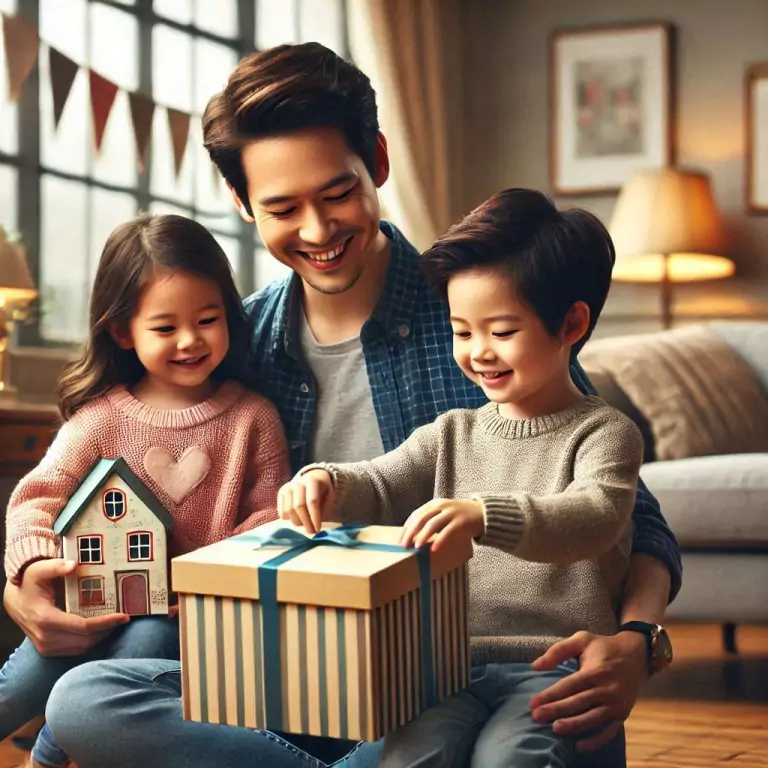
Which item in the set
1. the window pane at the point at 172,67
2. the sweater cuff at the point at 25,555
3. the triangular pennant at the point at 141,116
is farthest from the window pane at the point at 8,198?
the sweater cuff at the point at 25,555

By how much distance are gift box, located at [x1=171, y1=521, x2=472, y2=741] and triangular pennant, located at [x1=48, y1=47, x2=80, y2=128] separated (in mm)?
2151

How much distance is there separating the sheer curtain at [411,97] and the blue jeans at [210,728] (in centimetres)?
358

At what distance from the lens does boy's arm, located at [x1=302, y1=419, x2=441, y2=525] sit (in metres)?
1.49

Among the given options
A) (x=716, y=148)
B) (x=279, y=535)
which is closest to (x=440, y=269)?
(x=279, y=535)

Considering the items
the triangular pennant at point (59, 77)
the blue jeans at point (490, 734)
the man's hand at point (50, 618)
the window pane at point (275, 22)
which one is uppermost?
the window pane at point (275, 22)

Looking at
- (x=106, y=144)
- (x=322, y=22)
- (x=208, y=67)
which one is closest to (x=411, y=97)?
(x=322, y=22)

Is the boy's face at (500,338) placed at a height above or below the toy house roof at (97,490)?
above

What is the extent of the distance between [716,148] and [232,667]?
4.56 metres

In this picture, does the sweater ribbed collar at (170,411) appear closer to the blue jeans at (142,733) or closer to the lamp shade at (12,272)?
the blue jeans at (142,733)

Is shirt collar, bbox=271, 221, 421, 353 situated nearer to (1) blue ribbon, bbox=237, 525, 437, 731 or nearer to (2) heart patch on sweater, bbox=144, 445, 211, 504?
(2) heart patch on sweater, bbox=144, 445, 211, 504

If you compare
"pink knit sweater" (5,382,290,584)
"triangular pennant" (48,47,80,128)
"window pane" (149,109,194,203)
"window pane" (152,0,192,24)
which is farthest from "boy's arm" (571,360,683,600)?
"window pane" (152,0,192,24)

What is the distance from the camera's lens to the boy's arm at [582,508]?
1.28 meters

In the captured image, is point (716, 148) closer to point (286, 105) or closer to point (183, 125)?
point (183, 125)

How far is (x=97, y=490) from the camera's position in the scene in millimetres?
1624
